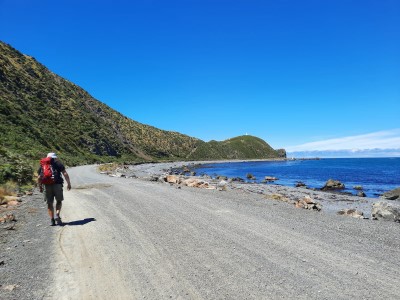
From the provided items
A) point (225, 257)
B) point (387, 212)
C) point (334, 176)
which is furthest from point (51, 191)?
point (334, 176)

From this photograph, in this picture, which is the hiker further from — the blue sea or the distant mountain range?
the distant mountain range

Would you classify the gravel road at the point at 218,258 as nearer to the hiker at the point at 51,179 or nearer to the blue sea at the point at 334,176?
the hiker at the point at 51,179

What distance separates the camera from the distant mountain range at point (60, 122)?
67.9 metres

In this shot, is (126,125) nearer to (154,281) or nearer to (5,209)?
(5,209)

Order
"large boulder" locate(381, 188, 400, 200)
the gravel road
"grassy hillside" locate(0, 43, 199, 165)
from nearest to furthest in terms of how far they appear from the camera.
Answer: the gravel road < "large boulder" locate(381, 188, 400, 200) < "grassy hillside" locate(0, 43, 199, 165)

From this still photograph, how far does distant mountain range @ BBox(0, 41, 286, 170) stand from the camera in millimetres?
67938

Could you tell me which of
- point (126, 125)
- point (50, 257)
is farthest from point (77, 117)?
point (50, 257)

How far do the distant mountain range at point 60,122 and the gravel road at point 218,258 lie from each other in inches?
1595

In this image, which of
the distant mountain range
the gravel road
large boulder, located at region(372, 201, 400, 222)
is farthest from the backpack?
the distant mountain range

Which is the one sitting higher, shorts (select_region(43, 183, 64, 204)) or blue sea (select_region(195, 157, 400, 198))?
shorts (select_region(43, 183, 64, 204))

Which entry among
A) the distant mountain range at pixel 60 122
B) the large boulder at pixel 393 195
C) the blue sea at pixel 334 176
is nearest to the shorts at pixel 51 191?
the large boulder at pixel 393 195

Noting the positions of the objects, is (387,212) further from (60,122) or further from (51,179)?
(60,122)

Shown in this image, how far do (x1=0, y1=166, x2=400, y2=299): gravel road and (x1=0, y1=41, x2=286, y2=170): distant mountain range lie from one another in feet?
133

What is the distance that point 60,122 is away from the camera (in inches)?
3720
